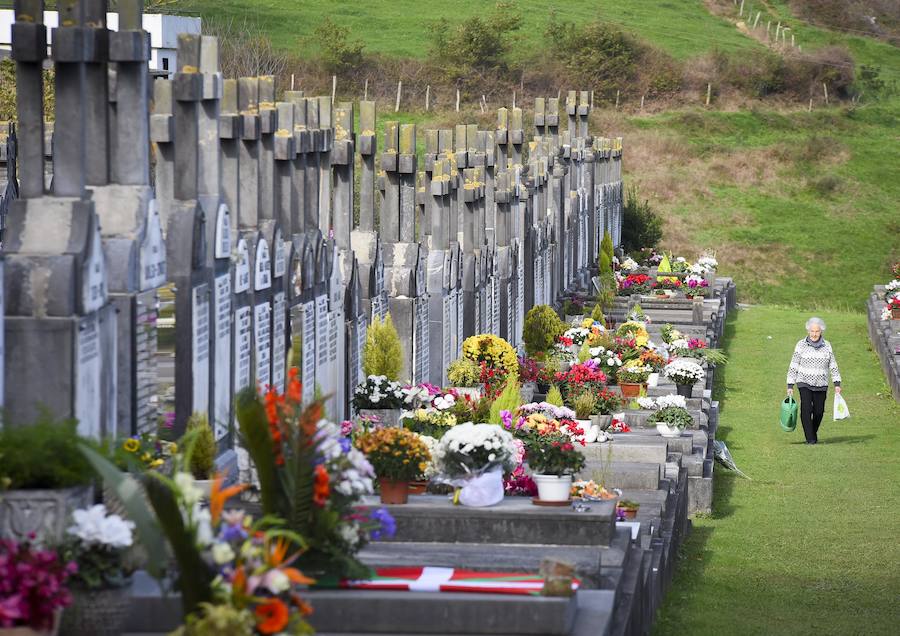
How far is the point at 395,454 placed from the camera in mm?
11812

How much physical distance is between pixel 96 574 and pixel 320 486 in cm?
139

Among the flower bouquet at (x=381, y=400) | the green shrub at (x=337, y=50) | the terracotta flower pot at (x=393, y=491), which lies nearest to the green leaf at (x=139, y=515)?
the terracotta flower pot at (x=393, y=491)

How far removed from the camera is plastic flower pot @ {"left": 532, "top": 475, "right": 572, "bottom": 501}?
40.2ft

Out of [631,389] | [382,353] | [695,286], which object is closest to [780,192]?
[695,286]

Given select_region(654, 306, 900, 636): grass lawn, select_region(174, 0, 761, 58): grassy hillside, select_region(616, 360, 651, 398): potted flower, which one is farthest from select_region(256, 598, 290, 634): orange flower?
select_region(174, 0, 761, 58): grassy hillside

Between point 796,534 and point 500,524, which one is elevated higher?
point 500,524

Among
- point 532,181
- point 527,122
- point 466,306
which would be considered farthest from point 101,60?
point 527,122

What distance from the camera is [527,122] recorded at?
2721 inches

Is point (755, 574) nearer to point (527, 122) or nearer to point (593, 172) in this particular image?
point (593, 172)

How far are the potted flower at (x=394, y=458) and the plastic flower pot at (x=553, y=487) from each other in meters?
0.86

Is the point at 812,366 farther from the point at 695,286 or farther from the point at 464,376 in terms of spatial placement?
the point at 695,286

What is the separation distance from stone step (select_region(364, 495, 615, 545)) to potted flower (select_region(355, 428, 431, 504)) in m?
0.13

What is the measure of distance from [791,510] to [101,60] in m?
→ 9.66

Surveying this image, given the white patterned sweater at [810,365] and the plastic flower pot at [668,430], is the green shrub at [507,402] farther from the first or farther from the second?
the white patterned sweater at [810,365]
